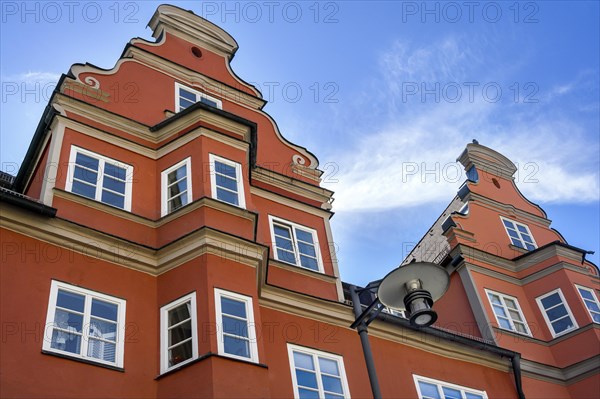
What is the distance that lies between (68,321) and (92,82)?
24.4 ft

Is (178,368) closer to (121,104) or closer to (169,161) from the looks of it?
(169,161)

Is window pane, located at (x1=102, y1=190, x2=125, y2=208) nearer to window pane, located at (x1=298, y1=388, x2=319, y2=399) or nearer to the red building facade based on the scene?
the red building facade

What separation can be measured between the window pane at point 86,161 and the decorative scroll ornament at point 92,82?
278 centimetres

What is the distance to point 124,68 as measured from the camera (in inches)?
750

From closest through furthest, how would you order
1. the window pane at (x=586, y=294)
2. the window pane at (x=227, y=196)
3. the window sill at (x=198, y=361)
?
the window sill at (x=198, y=361)
the window pane at (x=227, y=196)
the window pane at (x=586, y=294)

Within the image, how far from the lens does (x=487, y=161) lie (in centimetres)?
2723

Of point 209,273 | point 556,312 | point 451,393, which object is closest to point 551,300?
point 556,312

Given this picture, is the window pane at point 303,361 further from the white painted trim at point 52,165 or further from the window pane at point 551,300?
the window pane at point 551,300

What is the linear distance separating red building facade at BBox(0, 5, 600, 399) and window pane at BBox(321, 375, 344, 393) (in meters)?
0.03

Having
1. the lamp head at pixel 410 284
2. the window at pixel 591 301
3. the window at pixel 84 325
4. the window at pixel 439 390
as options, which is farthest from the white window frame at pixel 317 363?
the window at pixel 591 301

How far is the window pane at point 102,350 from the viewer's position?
1237 centimetres

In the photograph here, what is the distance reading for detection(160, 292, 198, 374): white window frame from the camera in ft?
41.5

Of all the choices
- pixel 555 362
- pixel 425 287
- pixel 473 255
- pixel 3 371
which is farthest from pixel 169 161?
pixel 555 362

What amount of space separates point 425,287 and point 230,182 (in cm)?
699
